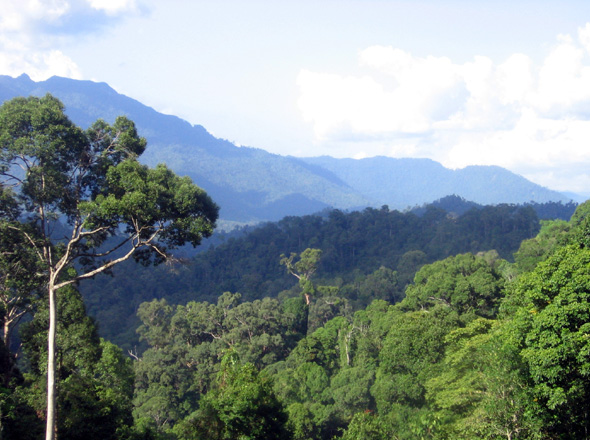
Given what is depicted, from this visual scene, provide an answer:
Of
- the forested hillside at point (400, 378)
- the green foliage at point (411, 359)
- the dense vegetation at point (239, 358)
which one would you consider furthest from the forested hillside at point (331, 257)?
the dense vegetation at point (239, 358)

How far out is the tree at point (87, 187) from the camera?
7910 mm

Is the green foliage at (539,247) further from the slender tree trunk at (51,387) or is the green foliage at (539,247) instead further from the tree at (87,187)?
the slender tree trunk at (51,387)

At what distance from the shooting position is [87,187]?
353 inches

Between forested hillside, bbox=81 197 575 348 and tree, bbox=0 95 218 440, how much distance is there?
36.5 metres

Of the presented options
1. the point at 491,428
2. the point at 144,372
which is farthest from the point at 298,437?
the point at 144,372

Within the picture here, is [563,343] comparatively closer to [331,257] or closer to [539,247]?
[539,247]

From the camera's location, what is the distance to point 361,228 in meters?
75.2

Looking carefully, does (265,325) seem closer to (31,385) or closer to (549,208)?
(31,385)

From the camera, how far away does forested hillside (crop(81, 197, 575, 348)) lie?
52.1 m

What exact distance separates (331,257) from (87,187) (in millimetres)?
59893

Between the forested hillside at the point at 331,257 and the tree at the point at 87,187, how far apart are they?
36.5m

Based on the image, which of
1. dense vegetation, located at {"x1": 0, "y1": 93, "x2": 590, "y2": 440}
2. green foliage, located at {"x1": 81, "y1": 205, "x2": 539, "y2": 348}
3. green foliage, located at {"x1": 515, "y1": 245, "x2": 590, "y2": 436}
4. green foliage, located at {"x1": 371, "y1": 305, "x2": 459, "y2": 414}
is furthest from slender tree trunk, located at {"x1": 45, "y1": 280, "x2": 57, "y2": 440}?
green foliage, located at {"x1": 81, "y1": 205, "x2": 539, "y2": 348}

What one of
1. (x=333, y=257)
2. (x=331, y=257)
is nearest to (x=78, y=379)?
(x=331, y=257)

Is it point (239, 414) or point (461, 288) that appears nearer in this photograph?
point (239, 414)
